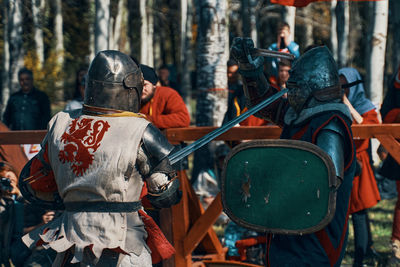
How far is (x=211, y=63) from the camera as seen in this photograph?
8281 millimetres

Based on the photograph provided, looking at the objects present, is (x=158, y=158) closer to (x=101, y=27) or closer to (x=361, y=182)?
(x=361, y=182)

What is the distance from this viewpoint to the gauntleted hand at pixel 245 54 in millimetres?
4180

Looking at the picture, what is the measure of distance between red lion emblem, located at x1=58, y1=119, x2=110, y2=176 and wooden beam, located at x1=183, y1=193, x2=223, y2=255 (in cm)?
151

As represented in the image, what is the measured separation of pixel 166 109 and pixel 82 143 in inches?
76.0

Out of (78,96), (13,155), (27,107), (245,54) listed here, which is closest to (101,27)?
(27,107)

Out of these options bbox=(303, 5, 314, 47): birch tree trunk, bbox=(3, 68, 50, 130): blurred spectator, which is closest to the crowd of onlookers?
bbox=(3, 68, 50, 130): blurred spectator

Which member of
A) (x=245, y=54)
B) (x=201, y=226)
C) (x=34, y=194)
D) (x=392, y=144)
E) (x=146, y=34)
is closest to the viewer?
(x=34, y=194)

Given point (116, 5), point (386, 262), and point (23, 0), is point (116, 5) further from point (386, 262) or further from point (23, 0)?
point (386, 262)

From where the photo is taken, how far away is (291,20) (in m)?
14.6

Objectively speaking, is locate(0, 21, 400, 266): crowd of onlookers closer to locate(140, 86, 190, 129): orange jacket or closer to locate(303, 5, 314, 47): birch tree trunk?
locate(140, 86, 190, 129): orange jacket

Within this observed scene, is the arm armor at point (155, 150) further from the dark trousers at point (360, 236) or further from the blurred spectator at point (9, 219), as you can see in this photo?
the dark trousers at point (360, 236)

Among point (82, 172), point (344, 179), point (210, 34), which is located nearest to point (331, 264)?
point (344, 179)

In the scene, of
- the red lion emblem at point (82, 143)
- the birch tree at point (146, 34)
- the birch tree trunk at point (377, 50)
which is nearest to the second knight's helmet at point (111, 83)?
the red lion emblem at point (82, 143)

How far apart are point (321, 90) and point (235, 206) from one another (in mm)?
794
